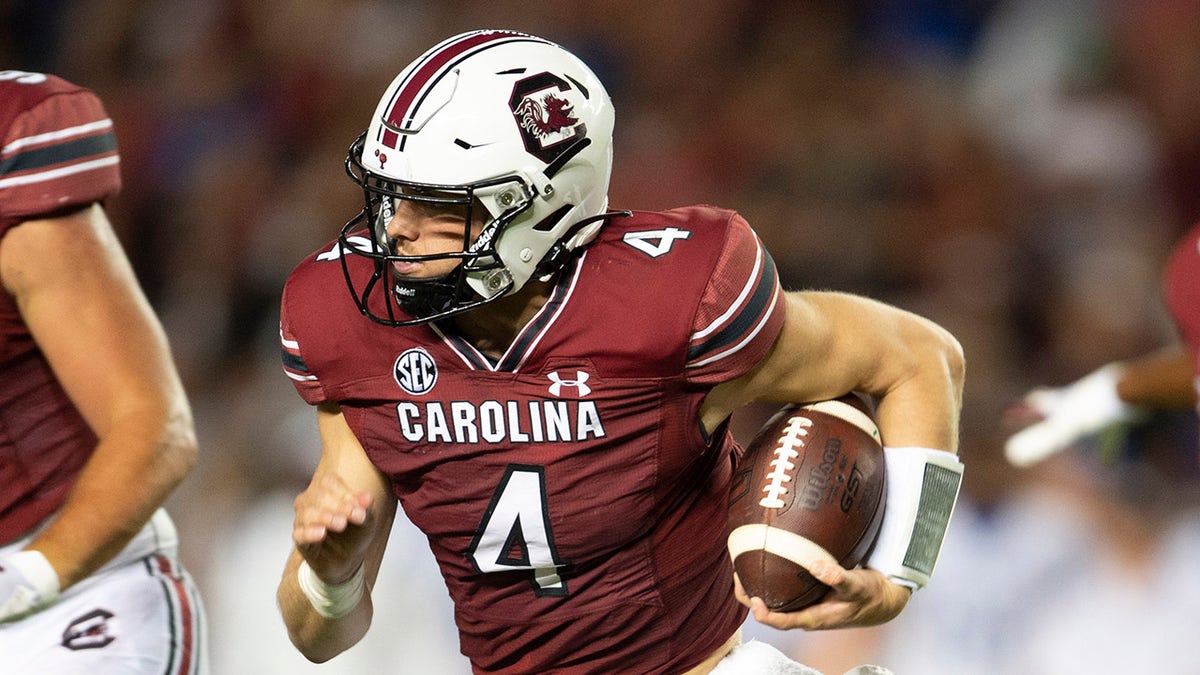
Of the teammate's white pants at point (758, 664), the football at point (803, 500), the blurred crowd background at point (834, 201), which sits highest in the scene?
the football at point (803, 500)

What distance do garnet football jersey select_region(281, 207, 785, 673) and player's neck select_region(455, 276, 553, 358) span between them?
0.04 metres

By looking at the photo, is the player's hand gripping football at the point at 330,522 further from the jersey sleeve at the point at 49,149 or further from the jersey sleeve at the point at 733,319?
the jersey sleeve at the point at 49,149

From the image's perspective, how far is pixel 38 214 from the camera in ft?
7.69

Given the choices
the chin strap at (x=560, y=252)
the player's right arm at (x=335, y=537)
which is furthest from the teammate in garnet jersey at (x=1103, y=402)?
the player's right arm at (x=335, y=537)

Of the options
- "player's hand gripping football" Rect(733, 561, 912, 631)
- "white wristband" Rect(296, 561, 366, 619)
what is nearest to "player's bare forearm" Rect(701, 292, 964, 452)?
"player's hand gripping football" Rect(733, 561, 912, 631)

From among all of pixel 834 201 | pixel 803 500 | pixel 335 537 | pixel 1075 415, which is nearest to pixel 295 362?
pixel 335 537

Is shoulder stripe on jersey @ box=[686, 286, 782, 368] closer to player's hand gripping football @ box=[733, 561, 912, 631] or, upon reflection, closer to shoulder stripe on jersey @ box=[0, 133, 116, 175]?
player's hand gripping football @ box=[733, 561, 912, 631]

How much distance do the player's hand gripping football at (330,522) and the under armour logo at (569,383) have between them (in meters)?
0.30

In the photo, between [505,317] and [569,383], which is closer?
[569,383]

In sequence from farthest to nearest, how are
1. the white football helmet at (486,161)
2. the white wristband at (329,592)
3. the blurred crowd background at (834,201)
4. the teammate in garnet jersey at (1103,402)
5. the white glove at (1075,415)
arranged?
the blurred crowd background at (834,201) < the white glove at (1075,415) < the teammate in garnet jersey at (1103,402) < the white wristband at (329,592) < the white football helmet at (486,161)

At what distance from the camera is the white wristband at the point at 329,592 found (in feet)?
7.64

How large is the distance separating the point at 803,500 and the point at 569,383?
0.37 meters

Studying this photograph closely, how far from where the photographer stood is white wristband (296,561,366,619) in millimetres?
2330

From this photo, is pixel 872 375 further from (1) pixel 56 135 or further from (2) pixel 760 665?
(1) pixel 56 135
